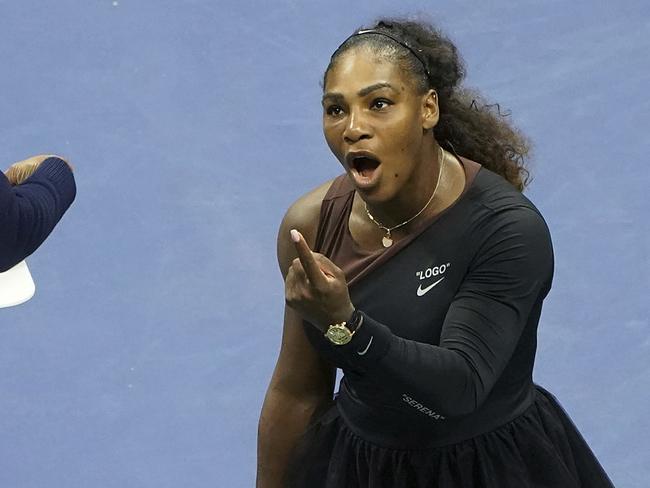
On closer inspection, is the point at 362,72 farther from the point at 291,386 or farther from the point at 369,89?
the point at 291,386

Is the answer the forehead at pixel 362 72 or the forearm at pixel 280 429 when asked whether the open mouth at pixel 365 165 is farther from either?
the forearm at pixel 280 429

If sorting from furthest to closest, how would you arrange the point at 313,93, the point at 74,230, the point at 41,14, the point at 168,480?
1. the point at 41,14
2. the point at 313,93
3. the point at 74,230
4. the point at 168,480

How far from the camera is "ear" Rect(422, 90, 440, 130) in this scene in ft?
12.1

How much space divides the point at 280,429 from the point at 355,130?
93 centimetres

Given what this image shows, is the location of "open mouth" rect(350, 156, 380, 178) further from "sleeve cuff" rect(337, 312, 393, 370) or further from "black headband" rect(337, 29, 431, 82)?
"sleeve cuff" rect(337, 312, 393, 370)

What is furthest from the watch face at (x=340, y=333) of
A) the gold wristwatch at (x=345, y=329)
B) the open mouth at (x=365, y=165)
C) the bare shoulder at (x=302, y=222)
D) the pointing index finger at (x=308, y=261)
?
the bare shoulder at (x=302, y=222)

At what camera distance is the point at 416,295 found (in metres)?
3.70

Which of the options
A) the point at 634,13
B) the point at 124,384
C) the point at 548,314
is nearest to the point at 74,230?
the point at 124,384

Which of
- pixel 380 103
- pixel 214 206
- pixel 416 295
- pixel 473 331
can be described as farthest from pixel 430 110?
pixel 214 206

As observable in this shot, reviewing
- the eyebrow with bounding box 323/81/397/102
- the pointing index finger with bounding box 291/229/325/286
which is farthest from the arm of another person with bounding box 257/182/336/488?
the pointing index finger with bounding box 291/229/325/286

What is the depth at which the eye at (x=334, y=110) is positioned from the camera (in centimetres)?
363

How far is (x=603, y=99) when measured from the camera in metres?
6.69

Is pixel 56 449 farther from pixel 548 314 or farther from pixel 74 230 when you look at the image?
pixel 548 314

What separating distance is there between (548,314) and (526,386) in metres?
2.01
